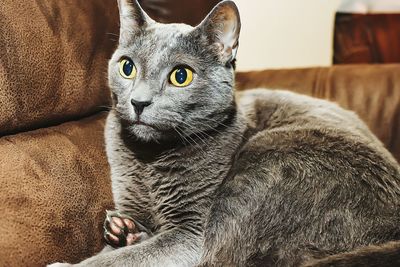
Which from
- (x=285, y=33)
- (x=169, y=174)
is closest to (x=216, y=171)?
(x=169, y=174)

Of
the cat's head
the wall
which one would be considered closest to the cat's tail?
the cat's head

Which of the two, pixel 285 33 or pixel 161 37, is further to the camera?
pixel 285 33

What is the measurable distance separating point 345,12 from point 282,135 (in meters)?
1.48

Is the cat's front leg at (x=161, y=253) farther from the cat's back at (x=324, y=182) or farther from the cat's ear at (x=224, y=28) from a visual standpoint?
the cat's ear at (x=224, y=28)

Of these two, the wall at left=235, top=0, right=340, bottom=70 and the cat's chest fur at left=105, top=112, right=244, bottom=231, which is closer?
the cat's chest fur at left=105, top=112, right=244, bottom=231

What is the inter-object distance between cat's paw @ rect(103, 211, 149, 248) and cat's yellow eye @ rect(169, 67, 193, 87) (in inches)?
14.3

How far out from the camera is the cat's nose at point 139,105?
115 centimetres

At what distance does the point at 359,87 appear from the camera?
6.20ft

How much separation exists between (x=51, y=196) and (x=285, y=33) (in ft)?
5.35

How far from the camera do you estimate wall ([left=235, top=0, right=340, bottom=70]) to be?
234 centimetres

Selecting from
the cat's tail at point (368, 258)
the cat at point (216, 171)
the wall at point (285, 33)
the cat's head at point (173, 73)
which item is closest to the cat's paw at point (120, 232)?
the cat at point (216, 171)

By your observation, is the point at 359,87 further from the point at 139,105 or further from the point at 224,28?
the point at 139,105

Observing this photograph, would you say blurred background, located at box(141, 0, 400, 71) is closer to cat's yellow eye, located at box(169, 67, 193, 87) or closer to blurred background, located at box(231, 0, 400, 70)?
blurred background, located at box(231, 0, 400, 70)

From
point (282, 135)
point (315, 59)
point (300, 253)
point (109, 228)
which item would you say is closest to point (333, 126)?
point (282, 135)
